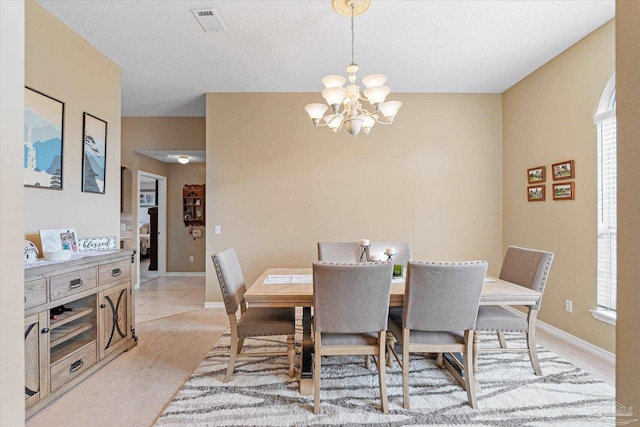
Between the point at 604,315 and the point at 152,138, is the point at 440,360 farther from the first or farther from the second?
the point at 152,138

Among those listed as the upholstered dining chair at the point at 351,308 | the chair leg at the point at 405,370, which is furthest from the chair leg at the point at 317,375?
the chair leg at the point at 405,370

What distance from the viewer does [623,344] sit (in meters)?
0.69

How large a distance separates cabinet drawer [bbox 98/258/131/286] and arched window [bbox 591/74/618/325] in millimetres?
4232

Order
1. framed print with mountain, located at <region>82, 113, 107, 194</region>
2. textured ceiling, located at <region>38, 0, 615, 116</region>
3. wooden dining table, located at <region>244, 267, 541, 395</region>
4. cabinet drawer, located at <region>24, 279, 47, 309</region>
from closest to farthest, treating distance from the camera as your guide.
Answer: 1. cabinet drawer, located at <region>24, 279, 47, 309</region>
2. wooden dining table, located at <region>244, 267, 541, 395</region>
3. textured ceiling, located at <region>38, 0, 615, 116</region>
4. framed print with mountain, located at <region>82, 113, 107, 194</region>

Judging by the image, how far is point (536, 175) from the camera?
342 cm

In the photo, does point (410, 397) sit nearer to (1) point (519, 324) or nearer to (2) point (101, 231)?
(1) point (519, 324)

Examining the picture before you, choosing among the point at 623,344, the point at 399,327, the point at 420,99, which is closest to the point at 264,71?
the point at 420,99

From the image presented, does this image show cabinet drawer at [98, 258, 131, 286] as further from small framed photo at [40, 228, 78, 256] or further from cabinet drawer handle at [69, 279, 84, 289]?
small framed photo at [40, 228, 78, 256]

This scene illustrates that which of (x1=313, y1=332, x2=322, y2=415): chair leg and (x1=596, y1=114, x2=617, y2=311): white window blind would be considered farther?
(x1=596, y1=114, x2=617, y2=311): white window blind

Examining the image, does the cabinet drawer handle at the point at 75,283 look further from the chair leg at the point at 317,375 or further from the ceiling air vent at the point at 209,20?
the ceiling air vent at the point at 209,20

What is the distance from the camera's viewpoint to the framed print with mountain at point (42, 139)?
2264mm

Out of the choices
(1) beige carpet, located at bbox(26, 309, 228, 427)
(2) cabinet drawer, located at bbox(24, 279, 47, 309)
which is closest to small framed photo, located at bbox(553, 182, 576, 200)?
(1) beige carpet, located at bbox(26, 309, 228, 427)

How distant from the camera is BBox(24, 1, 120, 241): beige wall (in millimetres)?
2344

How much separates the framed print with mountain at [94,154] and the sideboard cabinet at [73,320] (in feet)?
2.70
